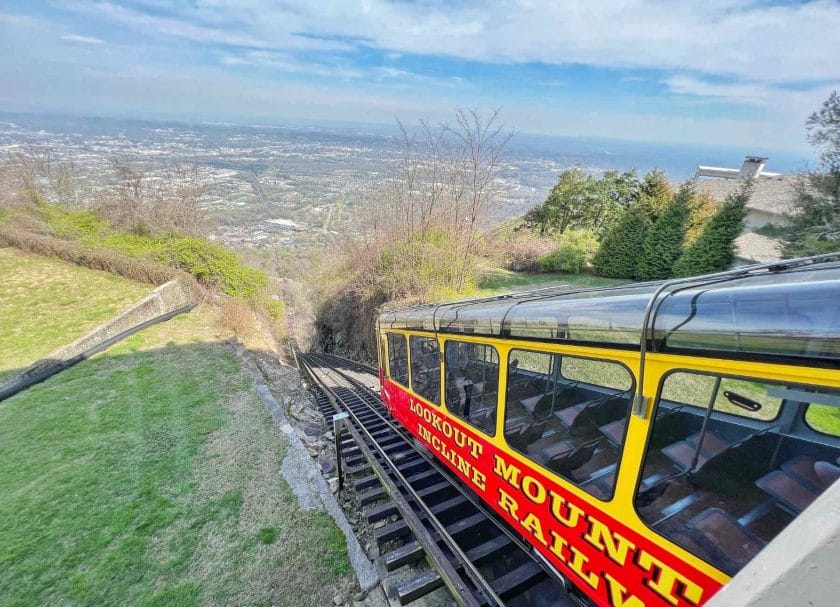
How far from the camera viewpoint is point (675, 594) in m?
2.12

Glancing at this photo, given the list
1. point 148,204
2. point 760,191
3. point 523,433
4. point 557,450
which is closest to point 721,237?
point 760,191

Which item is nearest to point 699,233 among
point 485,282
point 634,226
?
point 634,226

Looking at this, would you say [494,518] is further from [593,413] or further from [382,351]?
[382,351]

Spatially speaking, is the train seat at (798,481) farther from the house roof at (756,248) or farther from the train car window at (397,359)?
the house roof at (756,248)

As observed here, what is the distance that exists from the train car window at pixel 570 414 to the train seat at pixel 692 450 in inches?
12.4

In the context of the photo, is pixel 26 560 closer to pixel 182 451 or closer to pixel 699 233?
pixel 182 451

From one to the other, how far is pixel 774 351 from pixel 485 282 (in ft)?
64.1

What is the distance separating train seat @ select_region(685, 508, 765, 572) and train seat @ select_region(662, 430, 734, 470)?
28 centimetres

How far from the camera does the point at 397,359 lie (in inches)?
263

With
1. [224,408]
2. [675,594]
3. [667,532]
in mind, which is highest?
[667,532]

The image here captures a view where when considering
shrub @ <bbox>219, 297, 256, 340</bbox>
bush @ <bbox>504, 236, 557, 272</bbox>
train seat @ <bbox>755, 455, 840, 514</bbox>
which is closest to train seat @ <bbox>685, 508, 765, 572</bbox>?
train seat @ <bbox>755, 455, 840, 514</bbox>

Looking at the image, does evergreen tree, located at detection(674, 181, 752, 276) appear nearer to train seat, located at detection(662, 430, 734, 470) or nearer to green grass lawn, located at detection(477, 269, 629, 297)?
green grass lawn, located at detection(477, 269, 629, 297)

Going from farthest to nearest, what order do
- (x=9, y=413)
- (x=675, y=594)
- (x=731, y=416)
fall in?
(x=9, y=413), (x=731, y=416), (x=675, y=594)

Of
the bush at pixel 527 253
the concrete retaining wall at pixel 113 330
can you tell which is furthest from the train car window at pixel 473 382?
the bush at pixel 527 253
